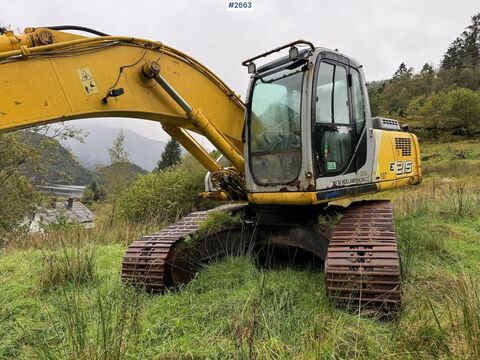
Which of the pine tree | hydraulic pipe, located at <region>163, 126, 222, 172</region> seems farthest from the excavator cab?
the pine tree

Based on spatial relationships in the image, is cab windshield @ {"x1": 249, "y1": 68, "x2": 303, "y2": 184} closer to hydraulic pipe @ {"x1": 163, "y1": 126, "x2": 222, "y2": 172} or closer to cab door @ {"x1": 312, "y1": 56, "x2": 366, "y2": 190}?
cab door @ {"x1": 312, "y1": 56, "x2": 366, "y2": 190}

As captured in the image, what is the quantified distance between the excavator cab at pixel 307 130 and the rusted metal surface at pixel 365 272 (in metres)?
0.74

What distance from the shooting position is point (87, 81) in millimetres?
3367

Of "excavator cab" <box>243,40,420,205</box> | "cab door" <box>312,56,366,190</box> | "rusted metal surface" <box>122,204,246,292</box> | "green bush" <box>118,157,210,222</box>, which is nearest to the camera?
"rusted metal surface" <box>122,204,246,292</box>

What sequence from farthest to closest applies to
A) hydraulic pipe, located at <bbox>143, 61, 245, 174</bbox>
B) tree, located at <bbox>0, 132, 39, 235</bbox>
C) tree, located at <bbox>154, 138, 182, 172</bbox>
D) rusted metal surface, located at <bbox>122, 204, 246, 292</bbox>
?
tree, located at <bbox>154, 138, 182, 172</bbox>, tree, located at <bbox>0, 132, 39, 235</bbox>, rusted metal surface, located at <bbox>122, 204, 246, 292</bbox>, hydraulic pipe, located at <bbox>143, 61, 245, 174</bbox>

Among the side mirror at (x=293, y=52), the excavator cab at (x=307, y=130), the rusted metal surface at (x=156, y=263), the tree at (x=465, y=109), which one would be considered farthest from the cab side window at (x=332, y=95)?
the tree at (x=465, y=109)

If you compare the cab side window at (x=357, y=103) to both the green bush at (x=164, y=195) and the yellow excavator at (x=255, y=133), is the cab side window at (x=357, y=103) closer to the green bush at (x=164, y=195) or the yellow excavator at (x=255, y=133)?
the yellow excavator at (x=255, y=133)

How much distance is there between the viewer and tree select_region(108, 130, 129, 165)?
136 ft

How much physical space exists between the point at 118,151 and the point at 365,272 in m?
41.9

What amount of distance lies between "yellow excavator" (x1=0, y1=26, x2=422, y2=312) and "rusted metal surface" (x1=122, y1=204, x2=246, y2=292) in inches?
0.6

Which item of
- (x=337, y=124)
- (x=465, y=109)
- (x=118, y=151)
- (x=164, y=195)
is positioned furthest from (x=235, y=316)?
(x=465, y=109)

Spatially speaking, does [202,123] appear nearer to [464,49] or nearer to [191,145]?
[191,145]

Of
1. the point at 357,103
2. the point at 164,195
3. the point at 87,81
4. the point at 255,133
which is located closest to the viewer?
the point at 87,81

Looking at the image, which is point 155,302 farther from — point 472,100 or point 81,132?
point 472,100
